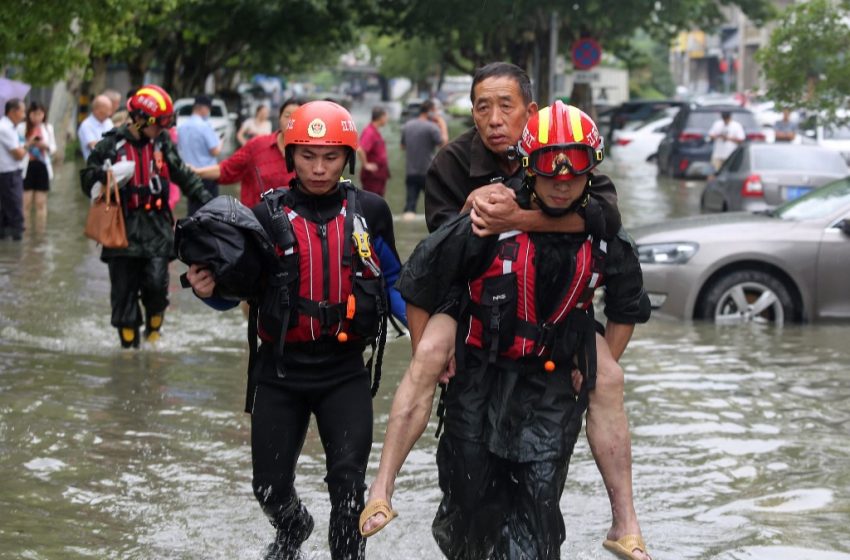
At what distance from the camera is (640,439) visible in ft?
29.0

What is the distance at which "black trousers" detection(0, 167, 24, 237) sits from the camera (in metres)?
18.8

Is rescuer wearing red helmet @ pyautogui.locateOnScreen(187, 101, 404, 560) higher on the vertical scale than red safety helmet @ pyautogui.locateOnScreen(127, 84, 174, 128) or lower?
lower

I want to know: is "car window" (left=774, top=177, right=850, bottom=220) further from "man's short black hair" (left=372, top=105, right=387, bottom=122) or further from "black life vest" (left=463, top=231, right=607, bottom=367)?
"man's short black hair" (left=372, top=105, right=387, bottom=122)

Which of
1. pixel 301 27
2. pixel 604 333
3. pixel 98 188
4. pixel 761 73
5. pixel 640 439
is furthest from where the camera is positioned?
pixel 301 27

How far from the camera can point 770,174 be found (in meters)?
21.4

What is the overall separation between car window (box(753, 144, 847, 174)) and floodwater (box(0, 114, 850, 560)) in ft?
30.7

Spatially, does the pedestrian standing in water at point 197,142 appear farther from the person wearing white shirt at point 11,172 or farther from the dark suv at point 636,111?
the dark suv at point 636,111

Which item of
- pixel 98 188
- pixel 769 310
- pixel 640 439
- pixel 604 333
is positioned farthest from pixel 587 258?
pixel 769 310

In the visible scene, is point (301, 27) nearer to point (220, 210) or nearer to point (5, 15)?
point (5, 15)

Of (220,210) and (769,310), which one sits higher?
(220,210)

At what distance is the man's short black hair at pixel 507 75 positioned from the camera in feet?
18.9

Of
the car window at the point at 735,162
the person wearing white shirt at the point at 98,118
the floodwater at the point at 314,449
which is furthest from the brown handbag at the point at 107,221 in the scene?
the car window at the point at 735,162

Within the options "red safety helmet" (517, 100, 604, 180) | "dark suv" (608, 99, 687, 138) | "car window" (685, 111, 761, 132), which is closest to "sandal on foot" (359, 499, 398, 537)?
"red safety helmet" (517, 100, 604, 180)

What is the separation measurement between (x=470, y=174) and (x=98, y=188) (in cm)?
529
